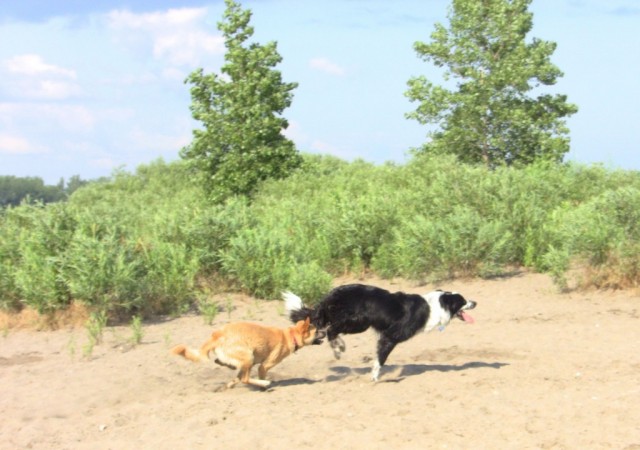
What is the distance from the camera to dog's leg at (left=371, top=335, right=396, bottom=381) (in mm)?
7684

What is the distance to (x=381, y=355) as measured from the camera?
7.69 m

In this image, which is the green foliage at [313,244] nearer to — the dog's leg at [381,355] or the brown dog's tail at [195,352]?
the brown dog's tail at [195,352]

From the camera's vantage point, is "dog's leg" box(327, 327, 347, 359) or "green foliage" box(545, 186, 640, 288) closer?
"dog's leg" box(327, 327, 347, 359)

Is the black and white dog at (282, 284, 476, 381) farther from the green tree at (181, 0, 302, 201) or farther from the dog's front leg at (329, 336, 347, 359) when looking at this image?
the green tree at (181, 0, 302, 201)

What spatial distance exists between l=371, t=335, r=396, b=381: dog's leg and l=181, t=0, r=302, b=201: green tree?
13924 millimetres

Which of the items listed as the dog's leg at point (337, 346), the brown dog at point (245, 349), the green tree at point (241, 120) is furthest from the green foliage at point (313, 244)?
the green tree at point (241, 120)

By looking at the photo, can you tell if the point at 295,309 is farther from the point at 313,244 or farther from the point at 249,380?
the point at 313,244

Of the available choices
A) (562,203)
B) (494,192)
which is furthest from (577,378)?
(562,203)

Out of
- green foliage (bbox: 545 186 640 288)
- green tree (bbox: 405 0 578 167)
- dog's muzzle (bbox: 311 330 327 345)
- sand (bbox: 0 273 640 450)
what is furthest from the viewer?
green tree (bbox: 405 0 578 167)

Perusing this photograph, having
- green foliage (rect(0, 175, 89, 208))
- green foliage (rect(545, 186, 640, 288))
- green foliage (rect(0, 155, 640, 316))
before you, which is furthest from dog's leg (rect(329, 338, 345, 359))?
green foliage (rect(0, 175, 89, 208))

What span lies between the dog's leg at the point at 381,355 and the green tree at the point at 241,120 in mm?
13924

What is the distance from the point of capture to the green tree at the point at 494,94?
797 inches

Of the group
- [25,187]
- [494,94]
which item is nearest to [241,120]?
[494,94]

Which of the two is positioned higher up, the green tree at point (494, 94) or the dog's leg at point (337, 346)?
the green tree at point (494, 94)
